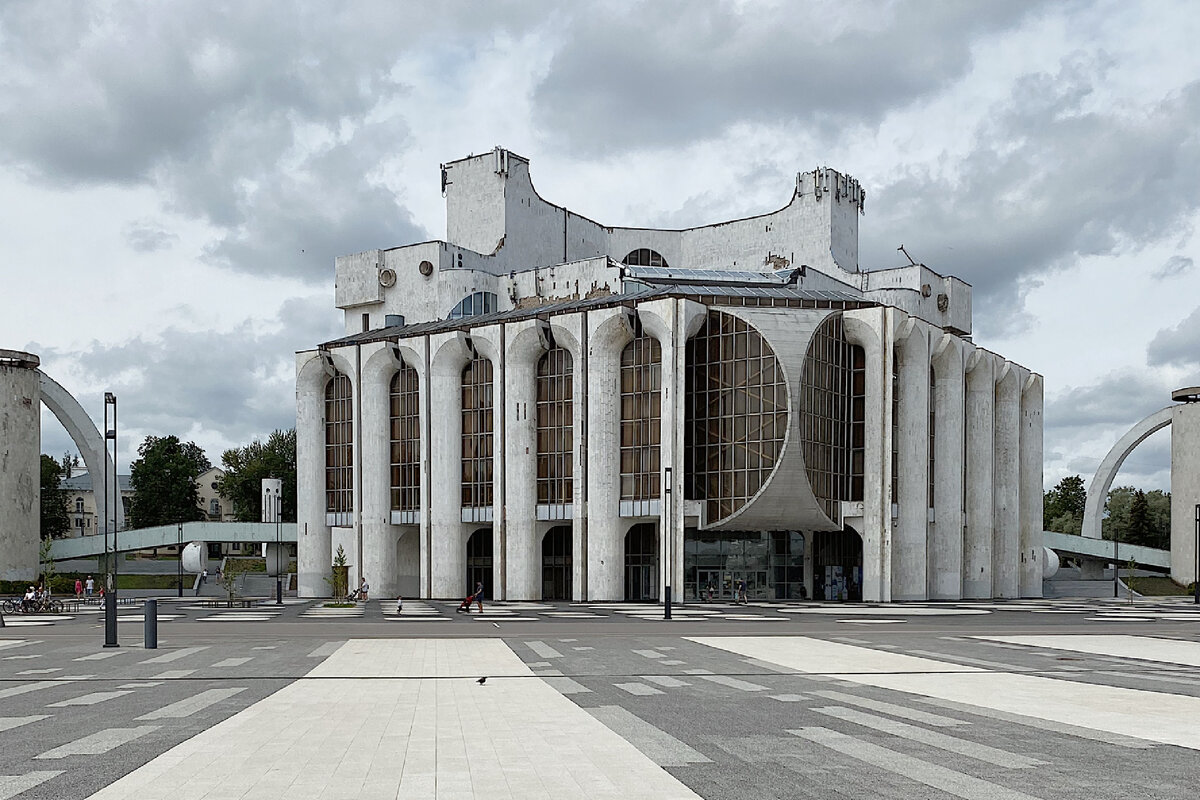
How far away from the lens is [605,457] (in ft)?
206

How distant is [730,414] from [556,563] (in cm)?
1752

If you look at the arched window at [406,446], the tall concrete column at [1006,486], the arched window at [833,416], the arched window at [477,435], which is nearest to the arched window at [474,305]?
the arched window at [406,446]

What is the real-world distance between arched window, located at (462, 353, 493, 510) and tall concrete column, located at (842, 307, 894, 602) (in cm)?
2079

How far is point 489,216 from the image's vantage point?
8194cm

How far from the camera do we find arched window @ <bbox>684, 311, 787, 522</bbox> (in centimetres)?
5978

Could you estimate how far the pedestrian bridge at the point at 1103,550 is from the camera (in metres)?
93.6

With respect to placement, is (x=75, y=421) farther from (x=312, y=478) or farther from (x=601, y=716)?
(x=601, y=716)

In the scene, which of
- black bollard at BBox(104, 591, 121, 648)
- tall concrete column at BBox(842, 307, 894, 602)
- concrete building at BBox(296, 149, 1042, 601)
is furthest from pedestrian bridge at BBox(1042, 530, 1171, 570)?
black bollard at BBox(104, 591, 121, 648)

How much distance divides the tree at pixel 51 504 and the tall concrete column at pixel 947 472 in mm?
87010

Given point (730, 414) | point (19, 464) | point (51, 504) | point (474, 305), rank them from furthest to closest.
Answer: point (51, 504) < point (19, 464) < point (474, 305) < point (730, 414)

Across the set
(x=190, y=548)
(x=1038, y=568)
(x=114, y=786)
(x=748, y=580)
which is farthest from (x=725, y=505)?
(x=114, y=786)

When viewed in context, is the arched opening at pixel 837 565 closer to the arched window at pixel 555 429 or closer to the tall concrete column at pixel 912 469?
the tall concrete column at pixel 912 469

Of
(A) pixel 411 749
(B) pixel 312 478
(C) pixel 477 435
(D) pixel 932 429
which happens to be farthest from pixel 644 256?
(A) pixel 411 749

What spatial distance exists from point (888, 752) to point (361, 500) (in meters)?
62.5
